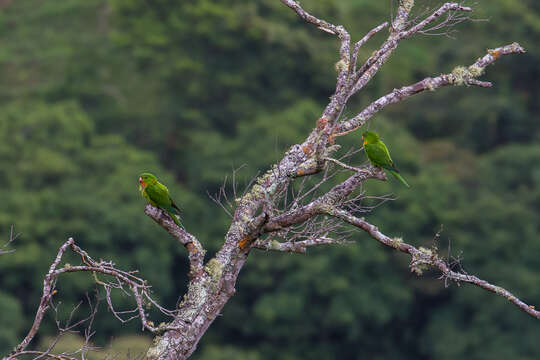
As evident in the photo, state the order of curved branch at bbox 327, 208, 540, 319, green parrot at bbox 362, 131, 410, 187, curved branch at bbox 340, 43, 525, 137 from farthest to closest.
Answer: green parrot at bbox 362, 131, 410, 187 → curved branch at bbox 340, 43, 525, 137 → curved branch at bbox 327, 208, 540, 319

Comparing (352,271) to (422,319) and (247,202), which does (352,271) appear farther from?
(247,202)

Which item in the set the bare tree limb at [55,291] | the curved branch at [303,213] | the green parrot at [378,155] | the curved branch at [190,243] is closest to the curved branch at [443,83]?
the curved branch at [303,213]

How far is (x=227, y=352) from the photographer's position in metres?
35.1

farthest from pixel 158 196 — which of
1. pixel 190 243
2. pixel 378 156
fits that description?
pixel 378 156

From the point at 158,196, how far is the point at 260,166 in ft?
98.0

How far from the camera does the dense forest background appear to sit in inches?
1420

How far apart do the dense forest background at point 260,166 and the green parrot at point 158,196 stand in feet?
70.3

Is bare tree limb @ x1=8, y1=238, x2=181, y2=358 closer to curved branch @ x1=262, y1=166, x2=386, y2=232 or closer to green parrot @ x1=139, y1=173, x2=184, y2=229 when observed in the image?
curved branch @ x1=262, y1=166, x2=386, y2=232

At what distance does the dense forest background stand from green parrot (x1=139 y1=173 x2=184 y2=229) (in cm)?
2143

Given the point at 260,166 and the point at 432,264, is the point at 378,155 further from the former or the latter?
the point at 260,166

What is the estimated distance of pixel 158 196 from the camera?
26.3 feet

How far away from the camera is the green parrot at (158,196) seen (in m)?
7.77

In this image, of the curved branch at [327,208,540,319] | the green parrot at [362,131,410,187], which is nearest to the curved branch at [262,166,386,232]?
the curved branch at [327,208,540,319]

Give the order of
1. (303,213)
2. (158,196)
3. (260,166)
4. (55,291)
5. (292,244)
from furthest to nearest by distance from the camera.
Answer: (260,166) → (158,196) → (292,244) → (303,213) → (55,291)
